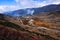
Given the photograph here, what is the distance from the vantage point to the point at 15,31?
25.1m

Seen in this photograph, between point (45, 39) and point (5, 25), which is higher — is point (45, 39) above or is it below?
below

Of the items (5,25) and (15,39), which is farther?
(5,25)

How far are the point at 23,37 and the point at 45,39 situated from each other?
12.6 feet

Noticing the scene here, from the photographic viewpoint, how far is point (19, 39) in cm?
2433

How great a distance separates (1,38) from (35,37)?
15.2 ft

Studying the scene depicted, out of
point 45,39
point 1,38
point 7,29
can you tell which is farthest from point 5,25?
point 45,39

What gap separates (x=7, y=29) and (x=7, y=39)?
A: 5.94 ft

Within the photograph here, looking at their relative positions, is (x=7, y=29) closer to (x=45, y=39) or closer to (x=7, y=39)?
(x=7, y=39)

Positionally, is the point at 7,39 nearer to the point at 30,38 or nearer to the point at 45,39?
the point at 30,38

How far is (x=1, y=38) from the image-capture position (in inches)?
933

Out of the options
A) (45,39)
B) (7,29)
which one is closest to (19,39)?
(7,29)

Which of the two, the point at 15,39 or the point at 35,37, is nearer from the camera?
the point at 15,39

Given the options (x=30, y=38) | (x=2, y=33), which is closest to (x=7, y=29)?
(x=2, y=33)

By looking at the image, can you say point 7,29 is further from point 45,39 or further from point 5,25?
point 45,39
